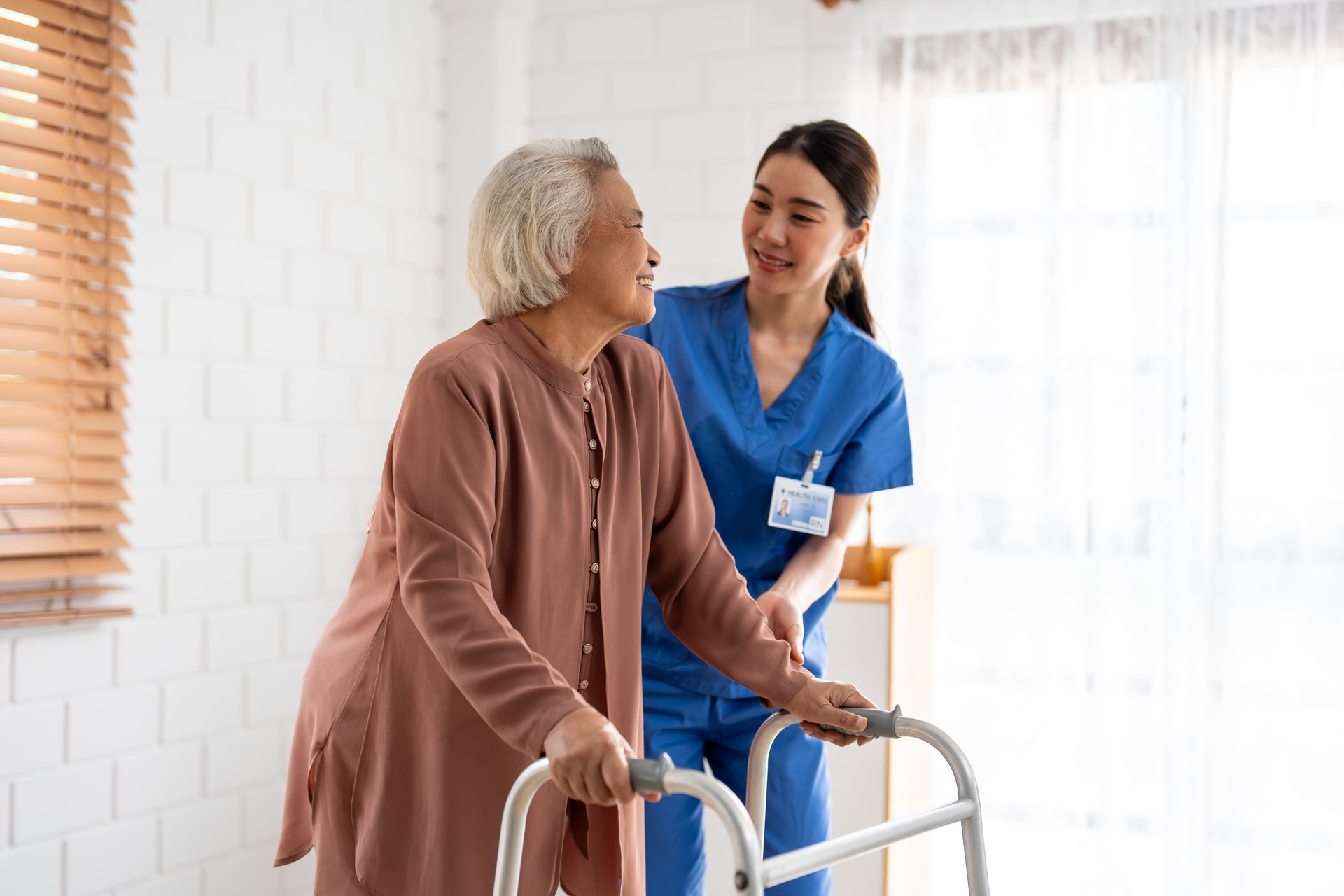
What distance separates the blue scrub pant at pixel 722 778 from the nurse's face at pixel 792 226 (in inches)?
29.1

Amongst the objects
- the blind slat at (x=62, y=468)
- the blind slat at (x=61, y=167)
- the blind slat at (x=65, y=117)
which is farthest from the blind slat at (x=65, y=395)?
the blind slat at (x=65, y=117)

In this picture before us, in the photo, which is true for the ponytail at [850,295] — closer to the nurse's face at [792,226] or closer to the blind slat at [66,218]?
the nurse's face at [792,226]

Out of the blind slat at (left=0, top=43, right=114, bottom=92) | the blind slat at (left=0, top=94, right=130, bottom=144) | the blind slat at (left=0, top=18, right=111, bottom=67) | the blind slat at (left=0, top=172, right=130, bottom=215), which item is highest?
the blind slat at (left=0, top=18, right=111, bottom=67)

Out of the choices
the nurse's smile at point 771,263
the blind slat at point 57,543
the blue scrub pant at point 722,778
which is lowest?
the blue scrub pant at point 722,778

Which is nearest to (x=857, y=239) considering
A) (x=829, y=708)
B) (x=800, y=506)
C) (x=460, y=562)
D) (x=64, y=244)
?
(x=800, y=506)

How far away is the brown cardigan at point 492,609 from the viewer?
1.30 meters

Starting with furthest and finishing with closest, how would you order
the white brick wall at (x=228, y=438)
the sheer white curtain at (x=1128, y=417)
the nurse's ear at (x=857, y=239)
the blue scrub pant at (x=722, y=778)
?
the sheer white curtain at (x=1128, y=417), the white brick wall at (x=228, y=438), the nurse's ear at (x=857, y=239), the blue scrub pant at (x=722, y=778)

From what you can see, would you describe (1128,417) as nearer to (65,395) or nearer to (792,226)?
(792,226)

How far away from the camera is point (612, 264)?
57.7 inches

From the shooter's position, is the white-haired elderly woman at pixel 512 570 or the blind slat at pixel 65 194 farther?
the blind slat at pixel 65 194

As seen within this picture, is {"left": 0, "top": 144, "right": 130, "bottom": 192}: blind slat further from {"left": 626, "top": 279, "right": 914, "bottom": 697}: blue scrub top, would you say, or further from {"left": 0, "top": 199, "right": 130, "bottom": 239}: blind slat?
{"left": 626, "top": 279, "right": 914, "bottom": 697}: blue scrub top

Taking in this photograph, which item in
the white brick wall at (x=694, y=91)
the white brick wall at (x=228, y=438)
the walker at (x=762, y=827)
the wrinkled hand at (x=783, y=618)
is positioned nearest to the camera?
the walker at (x=762, y=827)

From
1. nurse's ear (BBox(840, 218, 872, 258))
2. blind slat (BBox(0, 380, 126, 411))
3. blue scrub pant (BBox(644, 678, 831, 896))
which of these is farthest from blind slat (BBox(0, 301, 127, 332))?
nurse's ear (BBox(840, 218, 872, 258))

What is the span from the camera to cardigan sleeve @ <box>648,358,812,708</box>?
1573 mm
